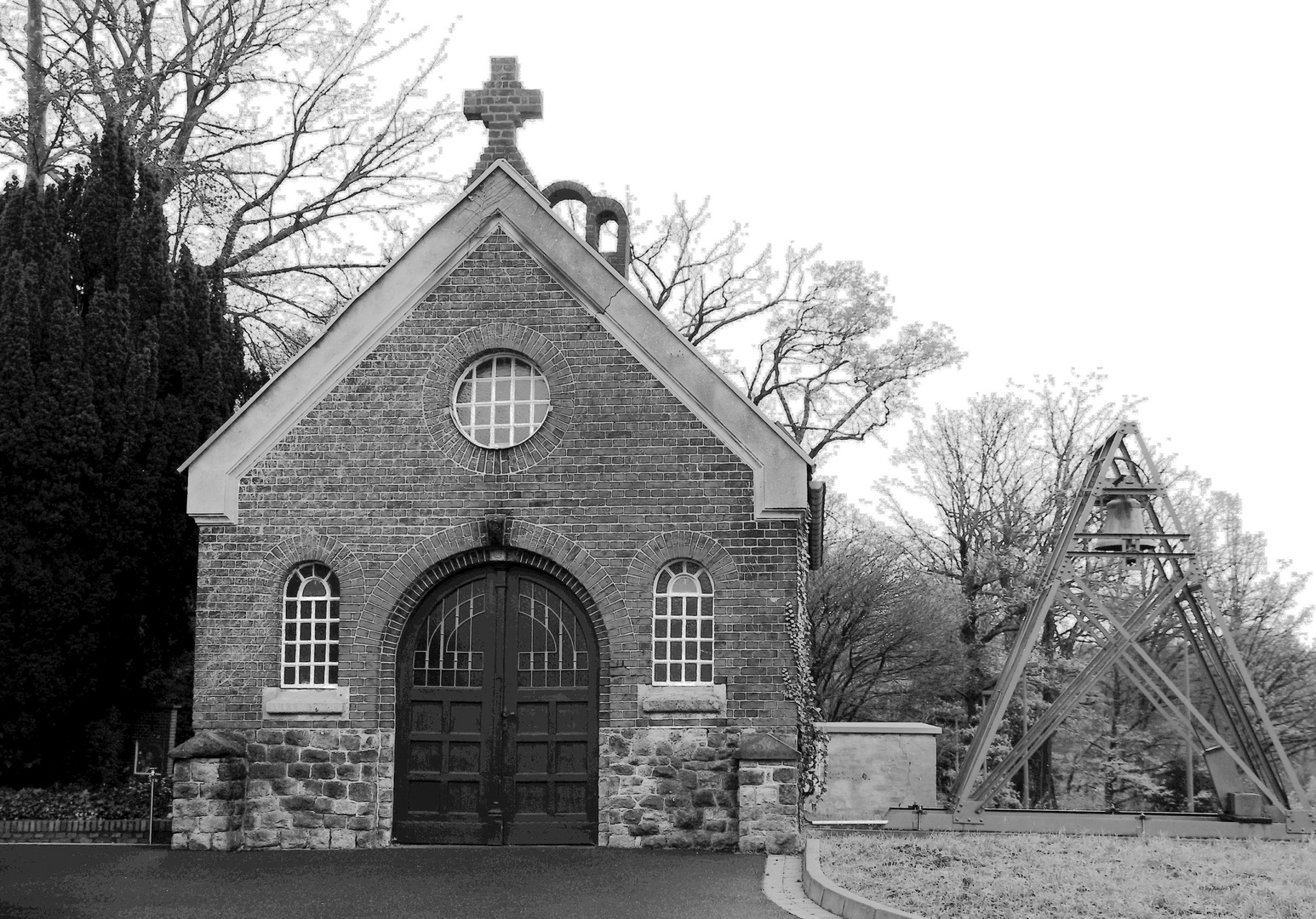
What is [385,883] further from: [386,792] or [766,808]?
[766,808]

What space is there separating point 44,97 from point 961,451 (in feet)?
75.5

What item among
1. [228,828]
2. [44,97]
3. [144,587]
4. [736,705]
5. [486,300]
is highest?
[44,97]

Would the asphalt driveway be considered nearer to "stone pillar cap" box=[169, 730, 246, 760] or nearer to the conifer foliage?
"stone pillar cap" box=[169, 730, 246, 760]

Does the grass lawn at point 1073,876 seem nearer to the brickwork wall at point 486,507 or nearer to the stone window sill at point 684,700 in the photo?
the stone window sill at point 684,700

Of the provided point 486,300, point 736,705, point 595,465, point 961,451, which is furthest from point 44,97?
point 961,451

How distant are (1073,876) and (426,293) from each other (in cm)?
850

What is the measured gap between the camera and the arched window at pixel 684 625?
13.7 meters

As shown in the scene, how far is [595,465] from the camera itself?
14.1m

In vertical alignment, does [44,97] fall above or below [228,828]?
above

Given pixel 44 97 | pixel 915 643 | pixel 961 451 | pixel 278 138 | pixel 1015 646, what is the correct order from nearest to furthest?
pixel 1015 646, pixel 44 97, pixel 278 138, pixel 915 643, pixel 961 451

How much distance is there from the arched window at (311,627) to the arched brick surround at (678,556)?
10.3 ft

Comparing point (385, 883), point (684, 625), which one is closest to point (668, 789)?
point (684, 625)

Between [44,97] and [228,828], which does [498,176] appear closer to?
[228,828]

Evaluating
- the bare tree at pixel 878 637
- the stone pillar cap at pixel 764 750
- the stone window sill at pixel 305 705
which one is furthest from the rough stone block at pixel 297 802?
the bare tree at pixel 878 637
